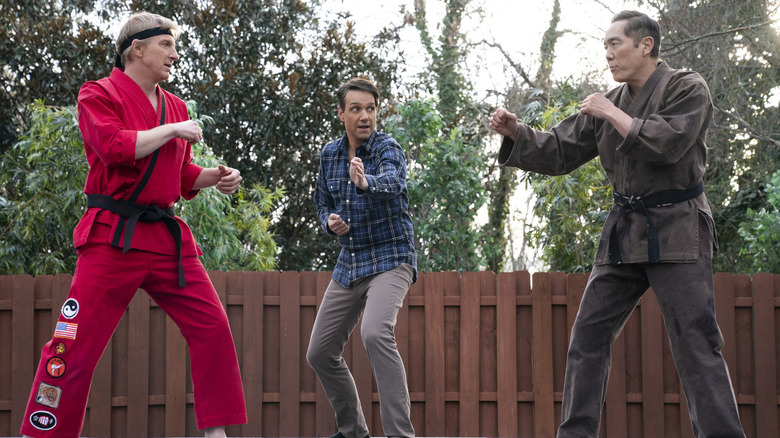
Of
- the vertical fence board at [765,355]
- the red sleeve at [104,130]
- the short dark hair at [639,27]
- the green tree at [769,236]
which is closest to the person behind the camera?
the red sleeve at [104,130]

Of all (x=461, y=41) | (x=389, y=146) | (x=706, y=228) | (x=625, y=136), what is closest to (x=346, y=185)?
(x=389, y=146)

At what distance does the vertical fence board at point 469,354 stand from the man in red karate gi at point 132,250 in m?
2.50

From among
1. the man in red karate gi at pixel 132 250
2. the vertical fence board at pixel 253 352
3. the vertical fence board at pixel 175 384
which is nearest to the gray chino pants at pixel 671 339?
the man in red karate gi at pixel 132 250

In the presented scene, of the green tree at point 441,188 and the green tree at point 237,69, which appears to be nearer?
the green tree at point 441,188

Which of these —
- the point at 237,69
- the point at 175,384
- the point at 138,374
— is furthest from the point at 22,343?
the point at 237,69

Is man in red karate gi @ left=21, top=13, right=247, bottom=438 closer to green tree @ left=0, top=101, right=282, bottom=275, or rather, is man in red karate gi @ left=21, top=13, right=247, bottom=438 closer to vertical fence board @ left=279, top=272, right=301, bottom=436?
vertical fence board @ left=279, top=272, right=301, bottom=436

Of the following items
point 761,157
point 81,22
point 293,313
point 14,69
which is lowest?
point 293,313

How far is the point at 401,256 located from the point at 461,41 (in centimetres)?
1139

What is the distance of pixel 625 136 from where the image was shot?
126 inches

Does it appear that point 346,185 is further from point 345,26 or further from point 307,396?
point 345,26

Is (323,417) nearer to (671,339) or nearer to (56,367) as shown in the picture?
(56,367)

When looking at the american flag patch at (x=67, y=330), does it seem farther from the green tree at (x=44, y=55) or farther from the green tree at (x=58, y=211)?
the green tree at (x=44, y=55)

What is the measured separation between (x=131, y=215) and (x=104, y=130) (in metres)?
0.37

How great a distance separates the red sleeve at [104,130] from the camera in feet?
9.61
